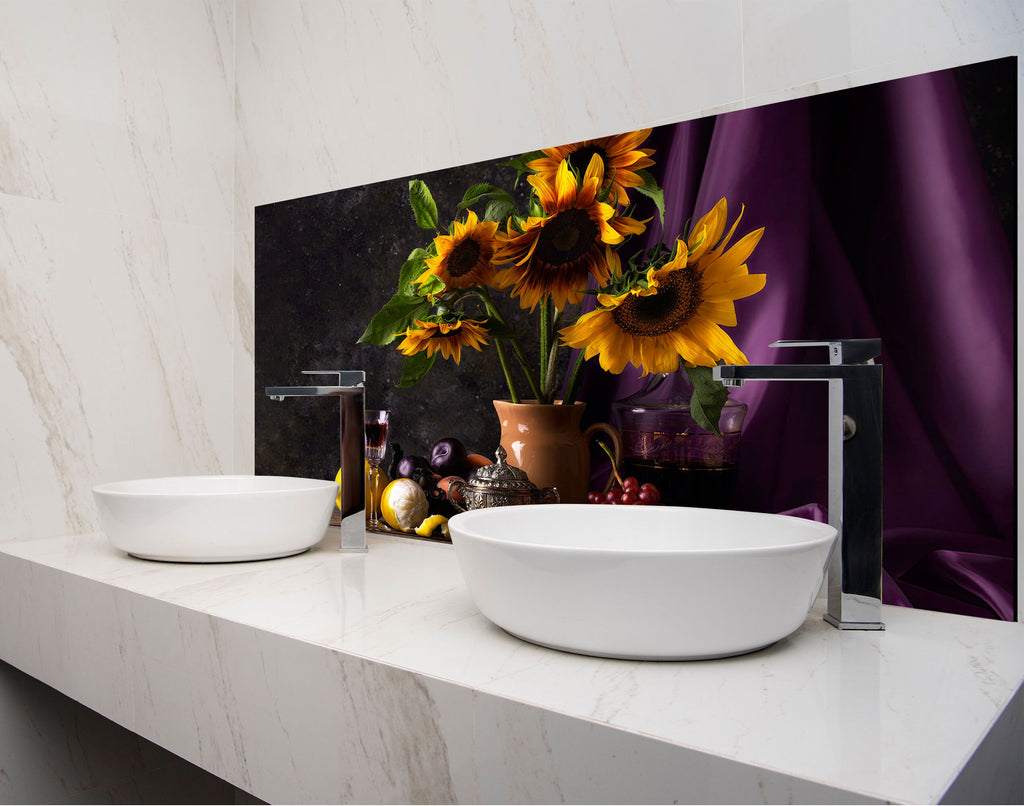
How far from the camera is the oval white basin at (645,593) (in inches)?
27.7

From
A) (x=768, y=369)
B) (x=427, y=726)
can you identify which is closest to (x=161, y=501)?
(x=427, y=726)

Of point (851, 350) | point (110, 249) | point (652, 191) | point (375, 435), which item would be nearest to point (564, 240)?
point (652, 191)

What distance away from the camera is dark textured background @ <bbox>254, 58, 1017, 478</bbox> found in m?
1.44

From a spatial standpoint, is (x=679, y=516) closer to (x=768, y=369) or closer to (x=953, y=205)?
(x=768, y=369)

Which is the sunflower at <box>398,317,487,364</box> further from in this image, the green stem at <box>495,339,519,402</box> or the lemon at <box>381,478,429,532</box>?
the lemon at <box>381,478,429,532</box>

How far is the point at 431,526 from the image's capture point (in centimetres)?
137

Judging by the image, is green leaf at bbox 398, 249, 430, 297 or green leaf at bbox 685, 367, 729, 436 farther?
green leaf at bbox 398, 249, 430, 297

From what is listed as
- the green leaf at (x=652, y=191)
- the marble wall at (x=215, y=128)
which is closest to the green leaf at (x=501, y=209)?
the marble wall at (x=215, y=128)

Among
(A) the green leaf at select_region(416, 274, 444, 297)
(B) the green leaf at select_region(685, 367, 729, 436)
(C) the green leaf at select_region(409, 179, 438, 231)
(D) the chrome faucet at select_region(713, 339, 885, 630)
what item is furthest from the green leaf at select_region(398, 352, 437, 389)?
(D) the chrome faucet at select_region(713, 339, 885, 630)

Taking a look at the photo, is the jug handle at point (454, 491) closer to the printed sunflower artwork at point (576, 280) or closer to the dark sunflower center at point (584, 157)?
the printed sunflower artwork at point (576, 280)

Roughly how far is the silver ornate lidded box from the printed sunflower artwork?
0.56ft

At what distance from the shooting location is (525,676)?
0.72 metres

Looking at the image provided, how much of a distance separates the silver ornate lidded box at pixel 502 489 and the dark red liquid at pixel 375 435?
374mm

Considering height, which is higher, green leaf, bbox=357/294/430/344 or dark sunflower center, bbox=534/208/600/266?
dark sunflower center, bbox=534/208/600/266
